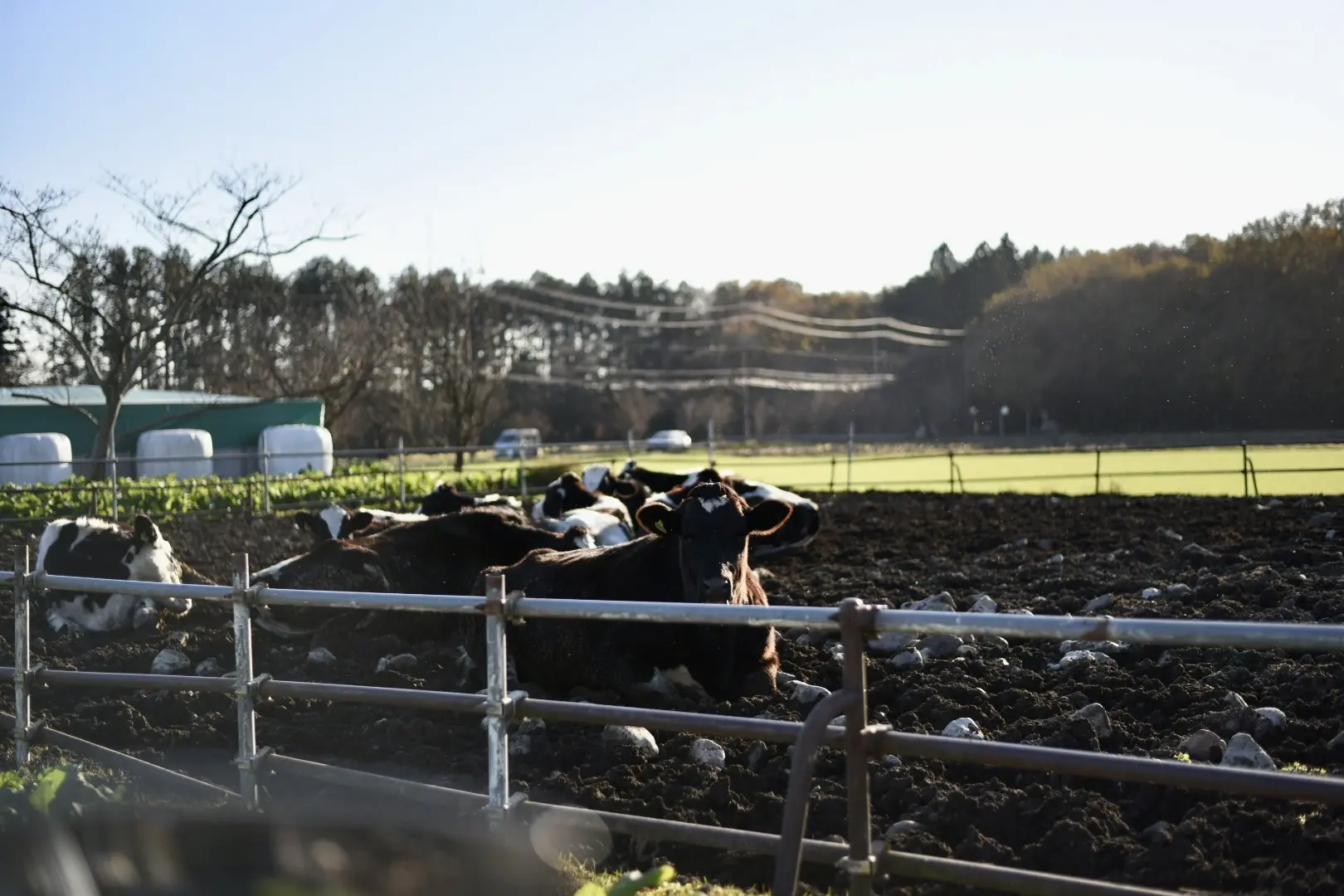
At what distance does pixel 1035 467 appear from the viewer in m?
34.6

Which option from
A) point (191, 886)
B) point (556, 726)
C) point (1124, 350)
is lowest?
point (556, 726)

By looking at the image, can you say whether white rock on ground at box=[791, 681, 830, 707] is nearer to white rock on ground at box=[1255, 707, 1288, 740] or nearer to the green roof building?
white rock on ground at box=[1255, 707, 1288, 740]

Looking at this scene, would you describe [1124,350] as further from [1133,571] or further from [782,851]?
[782,851]

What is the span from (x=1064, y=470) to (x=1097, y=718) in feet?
97.0

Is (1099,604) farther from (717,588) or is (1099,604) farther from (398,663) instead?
(398,663)

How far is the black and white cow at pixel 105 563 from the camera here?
35.1 feet

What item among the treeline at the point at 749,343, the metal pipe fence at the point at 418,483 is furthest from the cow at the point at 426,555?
the treeline at the point at 749,343

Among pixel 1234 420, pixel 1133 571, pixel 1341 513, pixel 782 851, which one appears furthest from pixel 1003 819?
pixel 1234 420

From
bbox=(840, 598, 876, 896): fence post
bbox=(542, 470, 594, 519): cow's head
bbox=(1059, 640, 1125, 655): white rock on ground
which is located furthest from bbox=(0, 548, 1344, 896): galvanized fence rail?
bbox=(542, 470, 594, 519): cow's head

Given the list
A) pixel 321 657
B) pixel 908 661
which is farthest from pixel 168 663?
pixel 908 661

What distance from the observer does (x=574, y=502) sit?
14.9m

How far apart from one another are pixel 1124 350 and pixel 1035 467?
379 centimetres

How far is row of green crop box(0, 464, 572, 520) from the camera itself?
1928cm

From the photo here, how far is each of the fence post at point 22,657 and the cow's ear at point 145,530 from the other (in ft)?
17.3
